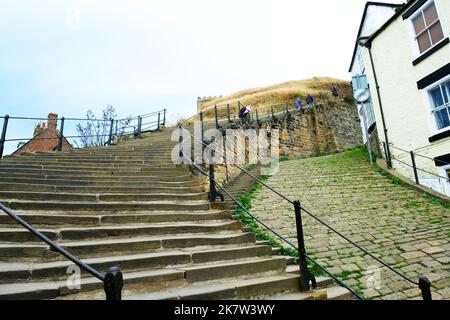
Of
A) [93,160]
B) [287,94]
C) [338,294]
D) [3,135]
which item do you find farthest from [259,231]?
[287,94]

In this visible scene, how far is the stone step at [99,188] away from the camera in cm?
531

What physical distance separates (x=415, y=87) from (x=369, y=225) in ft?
20.4

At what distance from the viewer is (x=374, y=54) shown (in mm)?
12273

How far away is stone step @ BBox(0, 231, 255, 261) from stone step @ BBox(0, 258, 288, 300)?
0.54 m

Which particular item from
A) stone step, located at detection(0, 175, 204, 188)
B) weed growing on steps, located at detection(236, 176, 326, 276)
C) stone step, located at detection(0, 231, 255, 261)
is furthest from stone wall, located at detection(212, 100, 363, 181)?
stone step, located at detection(0, 231, 255, 261)

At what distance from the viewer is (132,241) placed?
3.94 meters

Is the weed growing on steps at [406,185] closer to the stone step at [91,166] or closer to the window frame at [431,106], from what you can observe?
the window frame at [431,106]

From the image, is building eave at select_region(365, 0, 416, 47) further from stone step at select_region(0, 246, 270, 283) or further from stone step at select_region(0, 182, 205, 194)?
stone step at select_region(0, 246, 270, 283)

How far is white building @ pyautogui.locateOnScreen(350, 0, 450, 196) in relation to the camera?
907 cm

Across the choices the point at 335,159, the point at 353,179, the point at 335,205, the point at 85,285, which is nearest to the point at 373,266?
the point at 335,205

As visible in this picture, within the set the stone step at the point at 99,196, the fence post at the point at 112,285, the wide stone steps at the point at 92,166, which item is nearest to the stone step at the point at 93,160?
the wide stone steps at the point at 92,166

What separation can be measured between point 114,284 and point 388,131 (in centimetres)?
1232

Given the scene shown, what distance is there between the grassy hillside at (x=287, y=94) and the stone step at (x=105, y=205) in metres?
26.0

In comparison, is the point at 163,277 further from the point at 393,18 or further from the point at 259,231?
the point at 393,18
